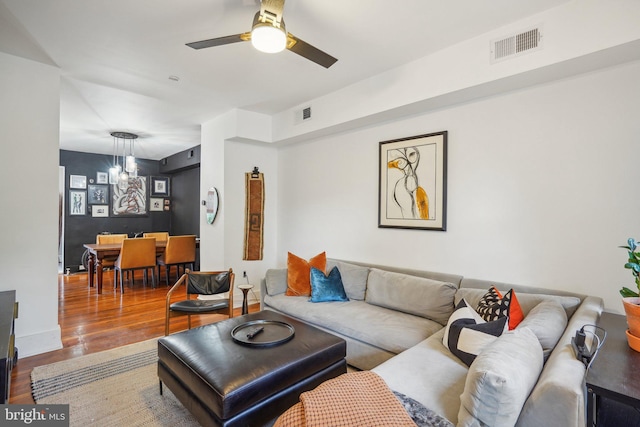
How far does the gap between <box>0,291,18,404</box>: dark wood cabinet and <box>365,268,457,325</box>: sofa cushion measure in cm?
257

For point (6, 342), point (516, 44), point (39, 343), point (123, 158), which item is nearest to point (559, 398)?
point (516, 44)

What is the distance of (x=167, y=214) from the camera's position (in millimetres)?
8117

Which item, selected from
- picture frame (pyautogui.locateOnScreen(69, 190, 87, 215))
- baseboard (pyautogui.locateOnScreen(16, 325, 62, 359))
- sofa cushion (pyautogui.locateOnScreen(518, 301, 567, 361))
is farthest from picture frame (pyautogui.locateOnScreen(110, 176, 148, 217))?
sofa cushion (pyautogui.locateOnScreen(518, 301, 567, 361))

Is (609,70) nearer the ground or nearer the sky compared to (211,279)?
nearer the sky

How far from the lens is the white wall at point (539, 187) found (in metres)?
2.14

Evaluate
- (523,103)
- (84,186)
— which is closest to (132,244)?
(84,186)

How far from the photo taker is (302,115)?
4.01 metres

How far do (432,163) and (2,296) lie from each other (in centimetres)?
387

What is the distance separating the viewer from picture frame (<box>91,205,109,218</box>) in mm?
7105

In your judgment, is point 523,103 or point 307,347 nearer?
point 307,347

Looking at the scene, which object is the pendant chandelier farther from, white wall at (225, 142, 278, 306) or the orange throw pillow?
the orange throw pillow

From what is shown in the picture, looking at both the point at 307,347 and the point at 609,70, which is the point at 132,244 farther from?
the point at 609,70

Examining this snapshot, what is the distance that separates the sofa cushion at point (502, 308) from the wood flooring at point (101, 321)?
306cm

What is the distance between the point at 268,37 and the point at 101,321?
12.7ft
